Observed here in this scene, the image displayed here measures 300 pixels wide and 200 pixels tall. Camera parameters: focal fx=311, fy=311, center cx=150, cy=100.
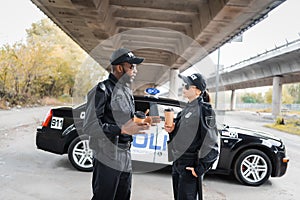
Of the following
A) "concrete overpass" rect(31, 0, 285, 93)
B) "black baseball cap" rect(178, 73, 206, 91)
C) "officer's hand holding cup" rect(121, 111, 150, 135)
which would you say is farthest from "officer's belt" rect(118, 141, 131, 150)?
"concrete overpass" rect(31, 0, 285, 93)

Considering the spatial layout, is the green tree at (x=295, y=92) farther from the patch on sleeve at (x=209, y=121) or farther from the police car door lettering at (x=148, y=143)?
the patch on sleeve at (x=209, y=121)

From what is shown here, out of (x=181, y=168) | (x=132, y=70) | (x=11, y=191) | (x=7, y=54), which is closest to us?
(x=132, y=70)

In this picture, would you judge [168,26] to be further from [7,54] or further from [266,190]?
[7,54]

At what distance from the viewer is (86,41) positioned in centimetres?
1027

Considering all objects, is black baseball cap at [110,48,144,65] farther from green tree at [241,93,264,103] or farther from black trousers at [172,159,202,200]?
green tree at [241,93,264,103]

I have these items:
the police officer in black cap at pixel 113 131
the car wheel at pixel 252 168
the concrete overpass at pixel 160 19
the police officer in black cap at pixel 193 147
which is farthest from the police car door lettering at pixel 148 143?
the police officer in black cap at pixel 113 131

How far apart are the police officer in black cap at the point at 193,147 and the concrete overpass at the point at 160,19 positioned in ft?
10.5

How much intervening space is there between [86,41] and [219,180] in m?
6.41

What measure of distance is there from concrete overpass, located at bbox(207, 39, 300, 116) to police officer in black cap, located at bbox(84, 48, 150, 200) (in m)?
22.4

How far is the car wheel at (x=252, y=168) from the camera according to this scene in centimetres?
590

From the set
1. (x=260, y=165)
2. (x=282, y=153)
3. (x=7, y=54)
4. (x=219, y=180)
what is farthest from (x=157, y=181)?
(x=7, y=54)

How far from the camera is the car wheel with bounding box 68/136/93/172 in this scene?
6.18 metres

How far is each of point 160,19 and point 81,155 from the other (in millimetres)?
4808

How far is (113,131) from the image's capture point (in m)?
2.69
